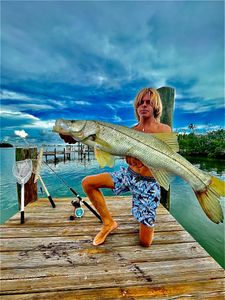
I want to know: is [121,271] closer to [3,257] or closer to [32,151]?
[3,257]

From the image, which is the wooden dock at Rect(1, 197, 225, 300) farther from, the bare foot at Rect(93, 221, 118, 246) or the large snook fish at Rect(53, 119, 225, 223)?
the large snook fish at Rect(53, 119, 225, 223)

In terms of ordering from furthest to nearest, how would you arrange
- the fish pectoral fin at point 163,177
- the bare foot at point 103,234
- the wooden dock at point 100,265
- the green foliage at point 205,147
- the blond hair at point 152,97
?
the green foliage at point 205,147 < the bare foot at point 103,234 < the blond hair at point 152,97 < the fish pectoral fin at point 163,177 < the wooden dock at point 100,265

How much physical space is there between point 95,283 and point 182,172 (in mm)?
1341

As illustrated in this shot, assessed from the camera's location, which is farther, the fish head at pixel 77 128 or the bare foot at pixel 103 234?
the bare foot at pixel 103 234

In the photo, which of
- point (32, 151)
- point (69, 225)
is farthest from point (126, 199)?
point (32, 151)

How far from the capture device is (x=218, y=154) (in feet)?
85.3

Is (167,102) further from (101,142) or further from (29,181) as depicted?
(29,181)

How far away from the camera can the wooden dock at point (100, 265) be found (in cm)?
185

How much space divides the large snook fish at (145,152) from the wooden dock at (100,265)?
737mm

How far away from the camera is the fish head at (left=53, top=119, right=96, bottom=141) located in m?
1.91

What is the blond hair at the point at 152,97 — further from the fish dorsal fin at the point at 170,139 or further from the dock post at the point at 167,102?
the dock post at the point at 167,102

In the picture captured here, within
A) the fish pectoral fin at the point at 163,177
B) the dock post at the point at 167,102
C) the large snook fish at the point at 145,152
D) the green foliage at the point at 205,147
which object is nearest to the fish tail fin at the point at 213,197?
the large snook fish at the point at 145,152

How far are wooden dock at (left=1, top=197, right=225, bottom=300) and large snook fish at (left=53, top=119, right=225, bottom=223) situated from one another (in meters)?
0.74

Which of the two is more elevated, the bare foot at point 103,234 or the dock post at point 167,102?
the dock post at point 167,102
